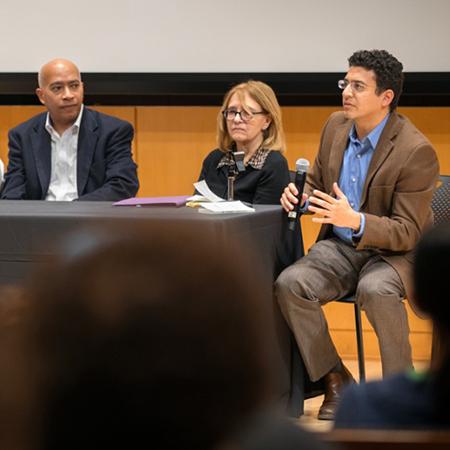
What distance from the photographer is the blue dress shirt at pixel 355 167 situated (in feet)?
12.1

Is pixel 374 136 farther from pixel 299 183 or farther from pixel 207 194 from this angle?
pixel 207 194

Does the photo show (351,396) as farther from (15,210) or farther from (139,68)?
(139,68)

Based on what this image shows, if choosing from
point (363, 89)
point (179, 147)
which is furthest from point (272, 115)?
point (179, 147)

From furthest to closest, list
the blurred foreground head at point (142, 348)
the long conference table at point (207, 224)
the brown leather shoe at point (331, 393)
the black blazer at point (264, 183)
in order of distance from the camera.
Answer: the black blazer at point (264, 183)
the brown leather shoe at point (331, 393)
the long conference table at point (207, 224)
the blurred foreground head at point (142, 348)

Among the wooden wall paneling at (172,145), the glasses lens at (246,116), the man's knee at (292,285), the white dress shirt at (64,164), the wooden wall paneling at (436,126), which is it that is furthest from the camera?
the wooden wall paneling at (172,145)

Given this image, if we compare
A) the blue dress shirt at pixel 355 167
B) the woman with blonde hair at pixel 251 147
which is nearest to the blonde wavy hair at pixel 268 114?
the woman with blonde hair at pixel 251 147

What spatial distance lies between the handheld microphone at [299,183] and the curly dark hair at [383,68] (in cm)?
63

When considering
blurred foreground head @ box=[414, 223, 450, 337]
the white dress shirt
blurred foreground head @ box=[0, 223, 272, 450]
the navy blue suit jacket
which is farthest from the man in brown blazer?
blurred foreground head @ box=[0, 223, 272, 450]

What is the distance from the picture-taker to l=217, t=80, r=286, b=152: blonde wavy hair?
4.07 metres

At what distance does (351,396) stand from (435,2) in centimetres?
404

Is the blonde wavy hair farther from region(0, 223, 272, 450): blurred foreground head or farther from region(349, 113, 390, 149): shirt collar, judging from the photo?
region(0, 223, 272, 450): blurred foreground head

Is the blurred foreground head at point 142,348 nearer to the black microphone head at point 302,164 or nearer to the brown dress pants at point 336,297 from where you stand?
the black microphone head at point 302,164

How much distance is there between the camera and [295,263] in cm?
366

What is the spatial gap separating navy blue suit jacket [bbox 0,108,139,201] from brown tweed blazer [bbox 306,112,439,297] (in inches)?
43.6
